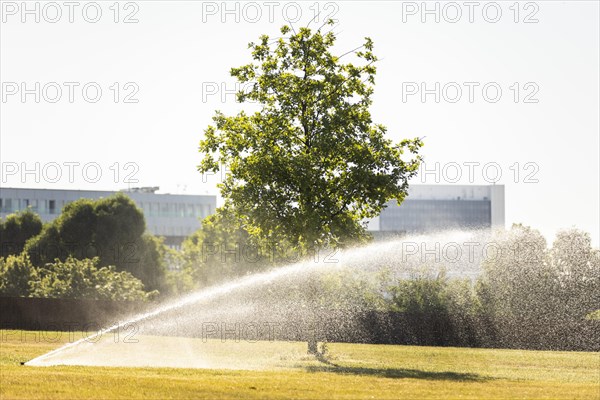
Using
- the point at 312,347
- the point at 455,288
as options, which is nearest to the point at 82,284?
the point at 455,288

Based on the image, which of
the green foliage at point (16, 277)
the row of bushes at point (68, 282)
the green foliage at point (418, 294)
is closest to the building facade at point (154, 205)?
the row of bushes at point (68, 282)

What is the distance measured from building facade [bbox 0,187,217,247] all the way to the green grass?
12814cm

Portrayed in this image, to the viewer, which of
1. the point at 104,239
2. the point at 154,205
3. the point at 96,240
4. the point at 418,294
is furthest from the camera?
the point at 154,205

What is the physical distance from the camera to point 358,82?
4541cm

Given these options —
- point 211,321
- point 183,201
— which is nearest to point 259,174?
point 211,321

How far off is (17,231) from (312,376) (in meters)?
91.0

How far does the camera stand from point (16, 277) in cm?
8581

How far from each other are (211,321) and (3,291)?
3384 centimetres

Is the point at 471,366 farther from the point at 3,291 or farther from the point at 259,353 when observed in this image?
the point at 3,291

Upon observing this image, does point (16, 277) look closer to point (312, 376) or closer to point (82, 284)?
point (82, 284)

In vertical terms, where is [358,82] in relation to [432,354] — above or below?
above

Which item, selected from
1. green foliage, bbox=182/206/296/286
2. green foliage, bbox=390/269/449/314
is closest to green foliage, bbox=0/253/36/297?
green foliage, bbox=182/206/296/286

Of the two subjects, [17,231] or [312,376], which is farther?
[17,231]

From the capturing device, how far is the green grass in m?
25.0
